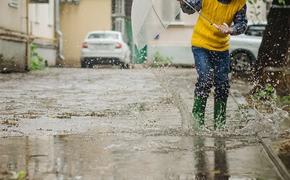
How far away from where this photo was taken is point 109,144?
6477 mm

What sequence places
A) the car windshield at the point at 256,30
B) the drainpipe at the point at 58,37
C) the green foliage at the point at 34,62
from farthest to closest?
the drainpipe at the point at 58,37, the car windshield at the point at 256,30, the green foliage at the point at 34,62

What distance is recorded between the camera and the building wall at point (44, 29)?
28953 mm

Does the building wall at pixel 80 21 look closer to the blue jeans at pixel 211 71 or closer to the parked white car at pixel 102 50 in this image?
the parked white car at pixel 102 50

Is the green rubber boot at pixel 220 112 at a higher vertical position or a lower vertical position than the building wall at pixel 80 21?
higher

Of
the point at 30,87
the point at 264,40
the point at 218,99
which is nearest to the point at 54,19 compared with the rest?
the point at 30,87

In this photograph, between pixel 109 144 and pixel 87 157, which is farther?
pixel 109 144

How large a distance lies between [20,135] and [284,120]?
124 inches

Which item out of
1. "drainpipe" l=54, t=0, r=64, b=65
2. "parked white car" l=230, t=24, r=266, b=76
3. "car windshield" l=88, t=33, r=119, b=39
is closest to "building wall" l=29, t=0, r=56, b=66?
"drainpipe" l=54, t=0, r=64, b=65

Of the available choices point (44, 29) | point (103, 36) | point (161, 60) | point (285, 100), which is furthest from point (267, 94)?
point (44, 29)

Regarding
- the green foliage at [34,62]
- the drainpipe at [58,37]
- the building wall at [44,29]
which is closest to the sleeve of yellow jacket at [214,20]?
the green foliage at [34,62]

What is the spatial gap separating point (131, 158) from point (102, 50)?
75.5 feet

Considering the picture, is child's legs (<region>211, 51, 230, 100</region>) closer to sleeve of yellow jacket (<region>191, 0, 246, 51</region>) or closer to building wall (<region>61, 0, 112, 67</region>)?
sleeve of yellow jacket (<region>191, 0, 246, 51</region>)

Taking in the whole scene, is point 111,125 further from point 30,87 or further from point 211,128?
point 30,87

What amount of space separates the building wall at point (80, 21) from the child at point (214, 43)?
29078 millimetres
